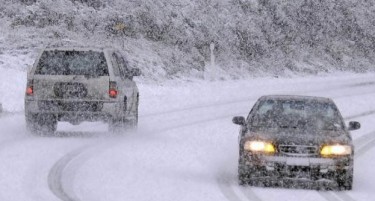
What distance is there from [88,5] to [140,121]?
1439 centimetres

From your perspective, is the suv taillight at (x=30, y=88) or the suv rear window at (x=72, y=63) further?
the suv rear window at (x=72, y=63)

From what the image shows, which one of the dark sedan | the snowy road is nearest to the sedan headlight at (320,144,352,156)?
the dark sedan

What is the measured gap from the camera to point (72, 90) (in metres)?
17.4

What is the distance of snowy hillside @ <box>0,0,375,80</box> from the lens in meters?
33.4

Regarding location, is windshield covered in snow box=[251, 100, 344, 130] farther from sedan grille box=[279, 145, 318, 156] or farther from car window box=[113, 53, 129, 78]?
car window box=[113, 53, 129, 78]

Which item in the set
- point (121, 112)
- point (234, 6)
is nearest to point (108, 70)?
point (121, 112)

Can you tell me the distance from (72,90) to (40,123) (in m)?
0.98

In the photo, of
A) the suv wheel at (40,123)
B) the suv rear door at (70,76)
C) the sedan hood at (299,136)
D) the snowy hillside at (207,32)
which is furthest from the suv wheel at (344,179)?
the snowy hillside at (207,32)

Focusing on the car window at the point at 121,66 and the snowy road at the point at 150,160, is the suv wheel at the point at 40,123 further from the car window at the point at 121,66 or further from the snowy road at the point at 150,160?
the car window at the point at 121,66

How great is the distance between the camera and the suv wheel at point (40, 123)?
17564 millimetres

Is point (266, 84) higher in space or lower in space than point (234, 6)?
lower

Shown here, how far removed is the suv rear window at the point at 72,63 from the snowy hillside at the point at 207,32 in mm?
12197

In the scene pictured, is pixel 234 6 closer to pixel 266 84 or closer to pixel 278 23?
pixel 278 23

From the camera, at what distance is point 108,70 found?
17.8m
